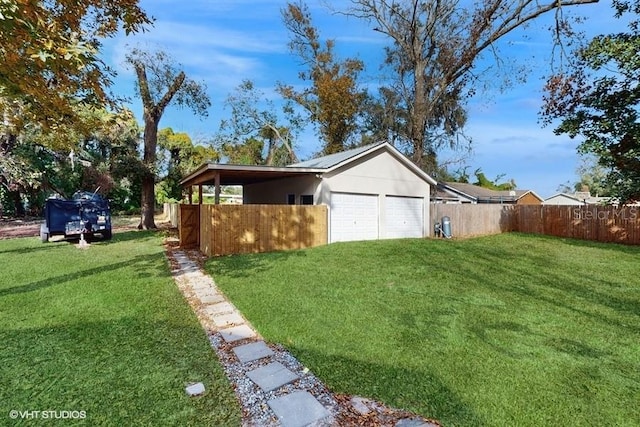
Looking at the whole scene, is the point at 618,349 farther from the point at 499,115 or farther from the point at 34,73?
the point at 499,115

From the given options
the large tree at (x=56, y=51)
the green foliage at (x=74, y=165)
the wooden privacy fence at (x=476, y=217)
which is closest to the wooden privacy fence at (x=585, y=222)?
the wooden privacy fence at (x=476, y=217)

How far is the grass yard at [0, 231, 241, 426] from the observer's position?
2.71 m

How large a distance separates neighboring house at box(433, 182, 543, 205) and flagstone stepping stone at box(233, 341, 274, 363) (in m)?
18.2

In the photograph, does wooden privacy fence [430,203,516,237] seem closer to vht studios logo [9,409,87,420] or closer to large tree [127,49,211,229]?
large tree [127,49,211,229]

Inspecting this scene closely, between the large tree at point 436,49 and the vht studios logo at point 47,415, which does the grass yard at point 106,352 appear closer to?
the vht studios logo at point 47,415

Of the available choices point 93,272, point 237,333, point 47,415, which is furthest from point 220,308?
point 93,272

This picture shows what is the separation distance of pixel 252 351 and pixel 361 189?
31.3ft

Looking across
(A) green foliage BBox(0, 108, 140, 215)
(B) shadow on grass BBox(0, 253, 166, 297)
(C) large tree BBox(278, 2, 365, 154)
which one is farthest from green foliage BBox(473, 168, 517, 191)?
(B) shadow on grass BBox(0, 253, 166, 297)

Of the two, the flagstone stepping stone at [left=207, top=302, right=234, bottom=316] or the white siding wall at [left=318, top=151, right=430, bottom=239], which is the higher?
the white siding wall at [left=318, top=151, right=430, bottom=239]

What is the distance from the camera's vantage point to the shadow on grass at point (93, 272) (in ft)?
19.4

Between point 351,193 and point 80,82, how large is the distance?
8708mm

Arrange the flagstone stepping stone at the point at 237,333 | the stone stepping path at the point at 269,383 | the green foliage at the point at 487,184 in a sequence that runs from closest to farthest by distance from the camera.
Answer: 1. the stone stepping path at the point at 269,383
2. the flagstone stepping stone at the point at 237,333
3. the green foliage at the point at 487,184

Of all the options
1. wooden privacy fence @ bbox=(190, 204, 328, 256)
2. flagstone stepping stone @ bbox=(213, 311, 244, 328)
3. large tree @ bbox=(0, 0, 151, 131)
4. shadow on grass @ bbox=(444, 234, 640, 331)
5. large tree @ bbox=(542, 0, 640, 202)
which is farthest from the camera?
large tree @ bbox=(542, 0, 640, 202)

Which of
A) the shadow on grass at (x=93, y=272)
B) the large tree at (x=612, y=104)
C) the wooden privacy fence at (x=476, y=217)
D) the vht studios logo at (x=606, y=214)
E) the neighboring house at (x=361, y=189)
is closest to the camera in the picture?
the shadow on grass at (x=93, y=272)
